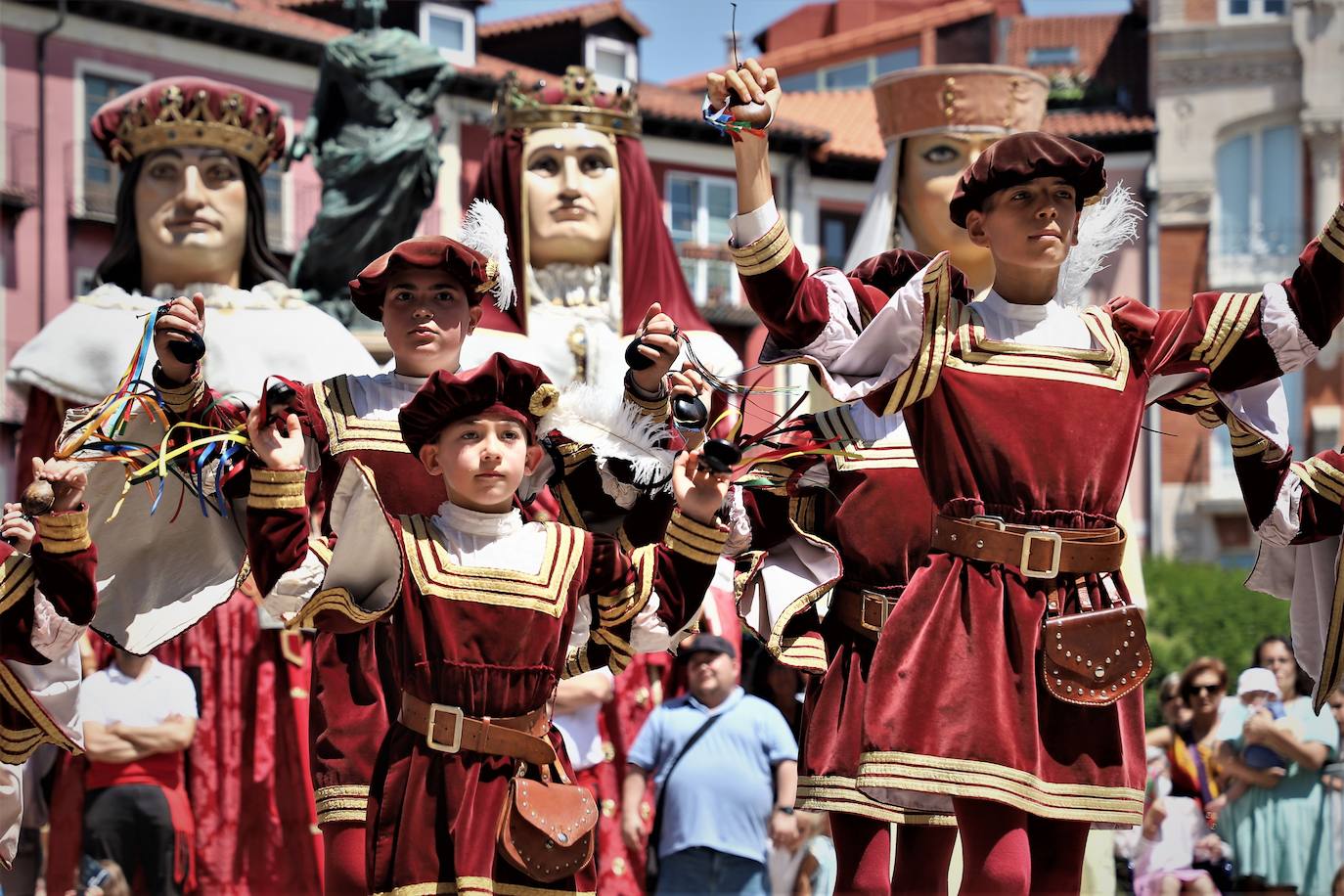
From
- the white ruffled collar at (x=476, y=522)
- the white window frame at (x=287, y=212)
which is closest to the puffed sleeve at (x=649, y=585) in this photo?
the white ruffled collar at (x=476, y=522)

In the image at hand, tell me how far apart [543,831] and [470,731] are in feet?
A: 0.98

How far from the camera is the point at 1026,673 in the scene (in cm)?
569

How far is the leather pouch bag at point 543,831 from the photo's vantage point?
5.67 meters

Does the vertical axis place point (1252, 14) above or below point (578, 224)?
above

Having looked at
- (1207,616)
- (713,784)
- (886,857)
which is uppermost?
(886,857)

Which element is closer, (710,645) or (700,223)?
(710,645)

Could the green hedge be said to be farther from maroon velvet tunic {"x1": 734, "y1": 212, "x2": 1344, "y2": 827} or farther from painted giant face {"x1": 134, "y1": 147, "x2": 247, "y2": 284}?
maroon velvet tunic {"x1": 734, "y1": 212, "x2": 1344, "y2": 827}

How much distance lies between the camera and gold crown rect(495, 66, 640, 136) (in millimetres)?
10227

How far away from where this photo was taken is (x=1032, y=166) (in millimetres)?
5832

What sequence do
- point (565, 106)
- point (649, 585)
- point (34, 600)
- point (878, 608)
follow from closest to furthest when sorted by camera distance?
point (649, 585) → point (34, 600) → point (878, 608) → point (565, 106)

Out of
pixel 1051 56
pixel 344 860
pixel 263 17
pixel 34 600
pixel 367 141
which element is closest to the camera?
pixel 344 860

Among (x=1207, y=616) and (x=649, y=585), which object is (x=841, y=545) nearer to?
(x=649, y=585)

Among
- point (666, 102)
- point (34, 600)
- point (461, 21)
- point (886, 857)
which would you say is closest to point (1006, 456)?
point (886, 857)

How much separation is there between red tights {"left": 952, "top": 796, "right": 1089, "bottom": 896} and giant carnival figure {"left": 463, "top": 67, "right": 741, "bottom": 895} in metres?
3.79
